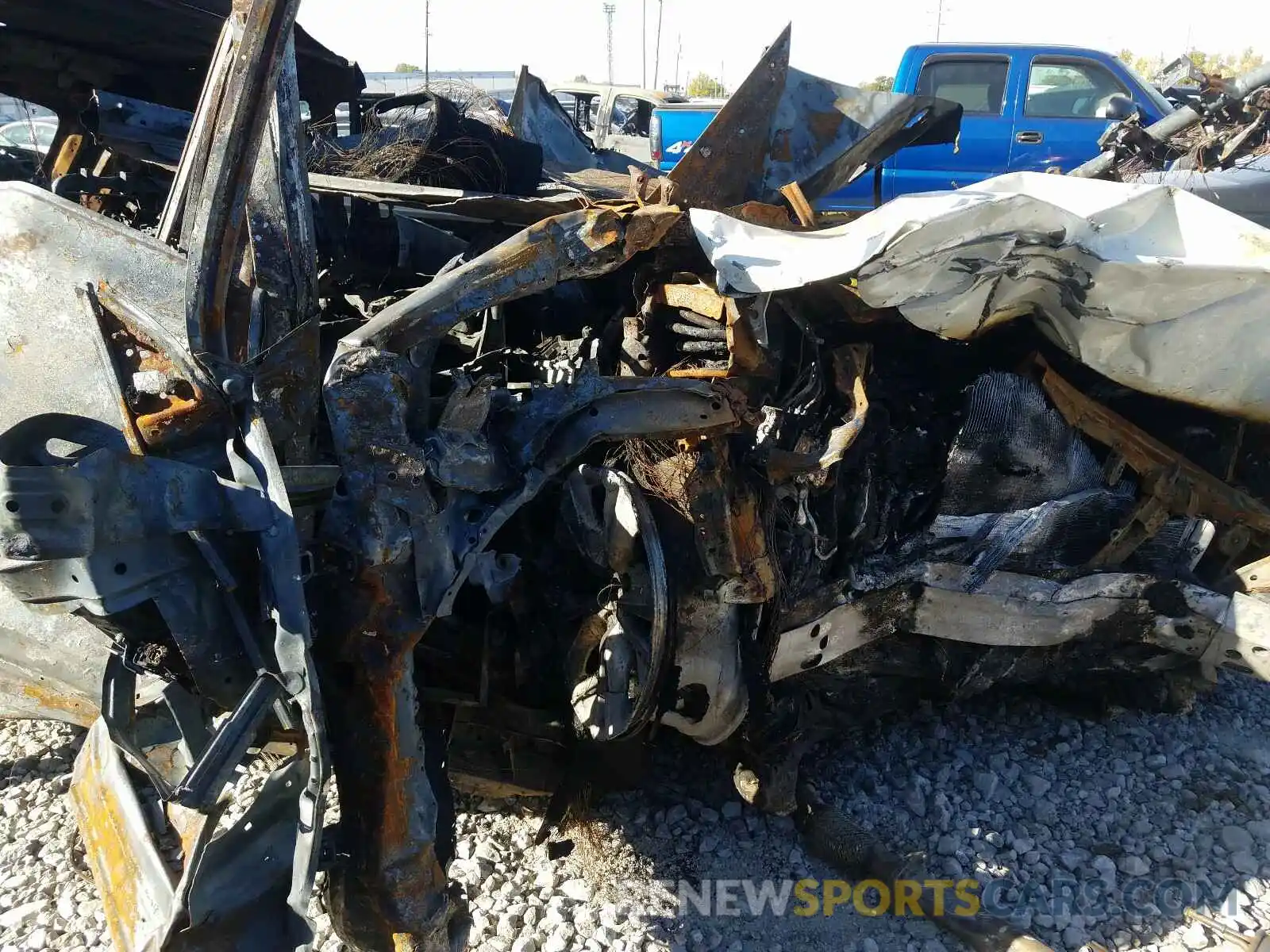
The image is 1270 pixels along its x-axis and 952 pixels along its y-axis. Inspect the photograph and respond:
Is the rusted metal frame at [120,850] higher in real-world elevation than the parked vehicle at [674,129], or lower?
lower

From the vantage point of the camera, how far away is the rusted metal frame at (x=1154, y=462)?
8.98 ft

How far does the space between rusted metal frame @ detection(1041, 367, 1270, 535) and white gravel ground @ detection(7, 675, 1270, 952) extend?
84 centimetres

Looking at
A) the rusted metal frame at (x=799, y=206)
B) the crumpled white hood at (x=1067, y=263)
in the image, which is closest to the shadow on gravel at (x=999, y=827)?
the crumpled white hood at (x=1067, y=263)

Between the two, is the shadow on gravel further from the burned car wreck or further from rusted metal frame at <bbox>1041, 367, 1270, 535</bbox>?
rusted metal frame at <bbox>1041, 367, 1270, 535</bbox>

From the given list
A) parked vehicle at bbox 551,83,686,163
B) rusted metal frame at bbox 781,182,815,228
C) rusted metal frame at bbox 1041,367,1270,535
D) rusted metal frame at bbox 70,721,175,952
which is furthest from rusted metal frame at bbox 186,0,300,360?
parked vehicle at bbox 551,83,686,163

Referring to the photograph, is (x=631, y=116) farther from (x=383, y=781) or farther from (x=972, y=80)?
(x=383, y=781)

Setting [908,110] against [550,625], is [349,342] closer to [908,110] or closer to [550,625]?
[550,625]

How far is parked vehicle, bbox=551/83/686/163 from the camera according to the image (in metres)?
9.39

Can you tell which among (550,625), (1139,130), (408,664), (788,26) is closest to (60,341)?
(408,664)

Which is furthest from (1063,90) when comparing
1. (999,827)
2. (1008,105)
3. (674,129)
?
(999,827)

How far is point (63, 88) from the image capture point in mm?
4164

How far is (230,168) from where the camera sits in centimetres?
201

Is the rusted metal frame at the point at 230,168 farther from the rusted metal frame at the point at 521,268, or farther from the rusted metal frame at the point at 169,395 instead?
the rusted metal frame at the point at 521,268

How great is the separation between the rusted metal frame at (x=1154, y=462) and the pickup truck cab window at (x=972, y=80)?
569cm
